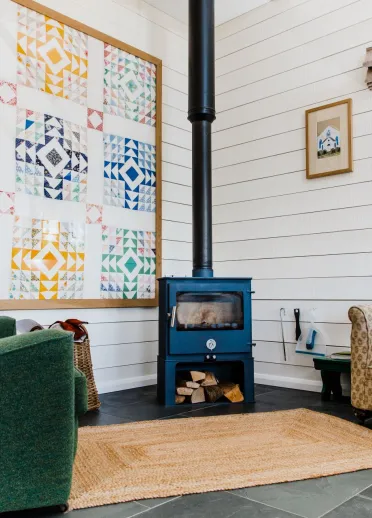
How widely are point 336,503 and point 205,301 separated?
179cm

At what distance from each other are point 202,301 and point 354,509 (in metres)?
1.84

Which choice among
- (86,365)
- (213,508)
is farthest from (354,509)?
(86,365)

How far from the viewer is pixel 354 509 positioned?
1.66m

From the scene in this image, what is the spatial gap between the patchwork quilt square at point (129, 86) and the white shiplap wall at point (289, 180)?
2.22ft

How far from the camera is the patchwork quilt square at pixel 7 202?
309cm

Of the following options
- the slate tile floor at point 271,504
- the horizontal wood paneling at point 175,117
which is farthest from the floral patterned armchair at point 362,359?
the horizontal wood paneling at point 175,117

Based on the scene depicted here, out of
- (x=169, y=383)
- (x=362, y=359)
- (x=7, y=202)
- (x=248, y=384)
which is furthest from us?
(x=248, y=384)

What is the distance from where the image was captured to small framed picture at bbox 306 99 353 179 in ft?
11.5

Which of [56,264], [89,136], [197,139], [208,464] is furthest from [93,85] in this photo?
[208,464]

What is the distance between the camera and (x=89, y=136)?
358cm

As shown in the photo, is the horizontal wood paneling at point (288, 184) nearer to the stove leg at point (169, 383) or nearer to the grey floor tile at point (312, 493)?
the stove leg at point (169, 383)

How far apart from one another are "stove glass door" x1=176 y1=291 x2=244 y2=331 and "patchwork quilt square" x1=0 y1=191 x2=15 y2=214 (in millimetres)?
1195

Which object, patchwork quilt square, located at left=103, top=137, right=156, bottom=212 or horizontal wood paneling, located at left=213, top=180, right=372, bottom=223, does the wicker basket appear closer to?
patchwork quilt square, located at left=103, top=137, right=156, bottom=212

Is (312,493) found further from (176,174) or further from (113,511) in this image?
(176,174)
